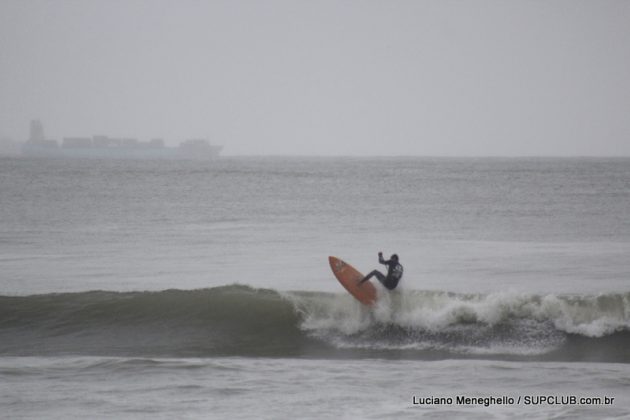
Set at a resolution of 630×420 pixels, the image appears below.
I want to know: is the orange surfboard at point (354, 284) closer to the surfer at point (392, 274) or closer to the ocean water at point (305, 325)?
the ocean water at point (305, 325)

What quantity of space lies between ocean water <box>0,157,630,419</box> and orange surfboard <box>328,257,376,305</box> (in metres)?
0.26

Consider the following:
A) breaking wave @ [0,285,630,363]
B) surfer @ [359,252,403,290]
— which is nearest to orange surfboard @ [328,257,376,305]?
breaking wave @ [0,285,630,363]

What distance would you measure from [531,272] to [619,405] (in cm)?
1212

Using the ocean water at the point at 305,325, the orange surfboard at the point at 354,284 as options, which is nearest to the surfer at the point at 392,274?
the ocean water at the point at 305,325

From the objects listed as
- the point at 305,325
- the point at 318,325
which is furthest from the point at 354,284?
the point at 305,325

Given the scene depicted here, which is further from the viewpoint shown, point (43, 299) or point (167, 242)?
point (167, 242)

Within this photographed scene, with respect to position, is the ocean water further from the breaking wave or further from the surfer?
the surfer

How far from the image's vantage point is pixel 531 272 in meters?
23.2

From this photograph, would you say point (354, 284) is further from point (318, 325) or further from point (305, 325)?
point (305, 325)

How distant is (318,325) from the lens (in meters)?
17.5

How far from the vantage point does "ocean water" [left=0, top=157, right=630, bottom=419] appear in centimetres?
1183

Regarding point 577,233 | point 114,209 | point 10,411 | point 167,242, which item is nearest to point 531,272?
point 577,233

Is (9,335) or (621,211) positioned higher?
(621,211)

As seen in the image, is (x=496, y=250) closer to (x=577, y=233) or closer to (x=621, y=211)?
(x=577, y=233)
